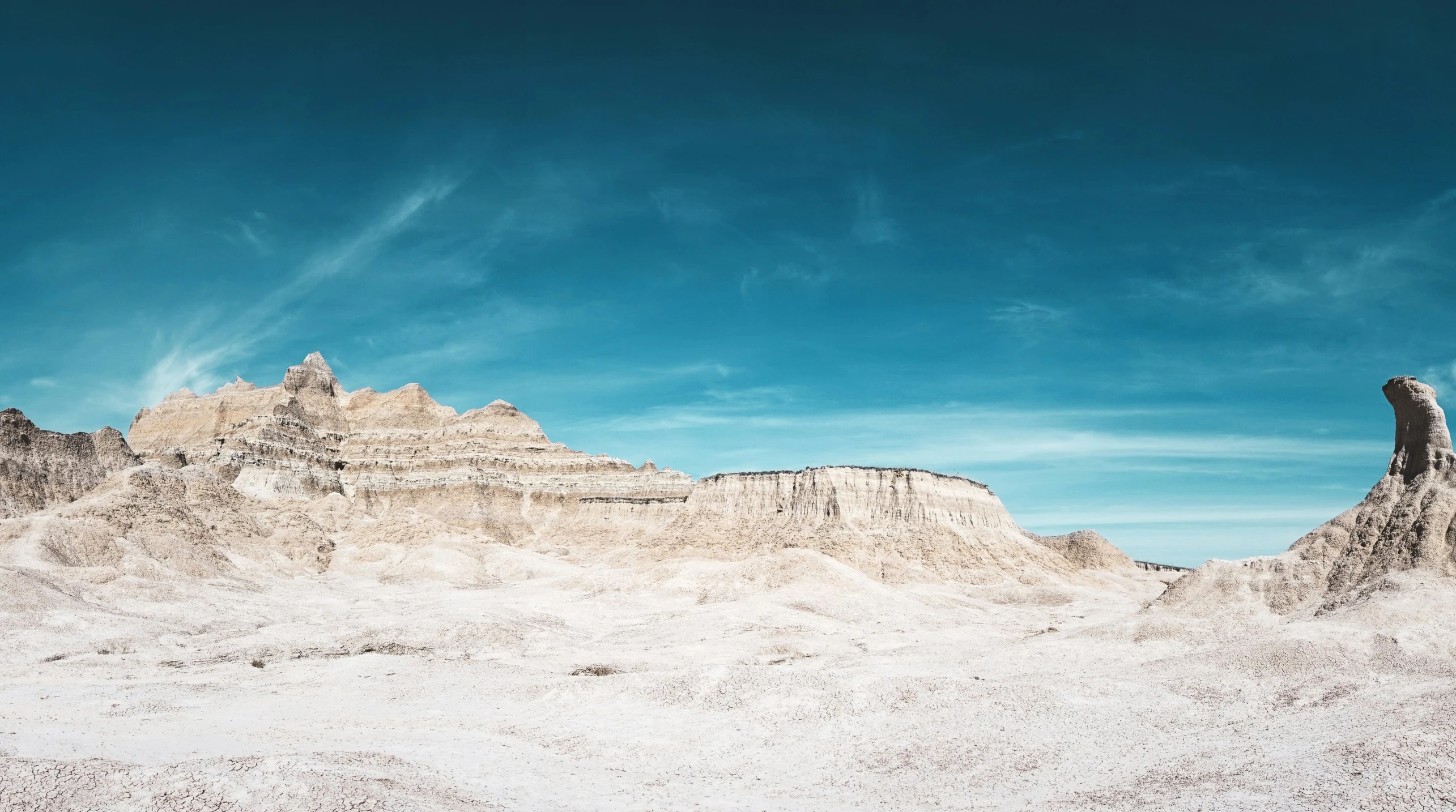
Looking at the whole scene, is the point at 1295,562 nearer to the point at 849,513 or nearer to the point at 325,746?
the point at 325,746

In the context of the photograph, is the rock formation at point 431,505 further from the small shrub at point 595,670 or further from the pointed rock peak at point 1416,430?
the pointed rock peak at point 1416,430

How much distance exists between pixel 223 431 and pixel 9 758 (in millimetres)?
108684

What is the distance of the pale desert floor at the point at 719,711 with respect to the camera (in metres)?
12.5

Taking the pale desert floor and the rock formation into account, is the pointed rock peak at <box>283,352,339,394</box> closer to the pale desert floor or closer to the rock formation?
the rock formation

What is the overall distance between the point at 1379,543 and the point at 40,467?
6982 centimetres

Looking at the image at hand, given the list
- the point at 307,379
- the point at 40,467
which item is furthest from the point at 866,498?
the point at 307,379

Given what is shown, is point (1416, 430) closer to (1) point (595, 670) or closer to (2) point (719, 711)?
(2) point (719, 711)

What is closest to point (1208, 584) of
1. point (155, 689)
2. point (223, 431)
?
point (155, 689)

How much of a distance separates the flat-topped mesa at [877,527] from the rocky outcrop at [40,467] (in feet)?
126

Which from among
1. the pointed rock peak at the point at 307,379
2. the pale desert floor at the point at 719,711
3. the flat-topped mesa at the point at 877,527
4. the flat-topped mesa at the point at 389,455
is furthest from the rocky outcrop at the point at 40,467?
the pointed rock peak at the point at 307,379

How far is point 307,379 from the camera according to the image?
4707 inches

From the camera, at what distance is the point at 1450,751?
12.5 meters

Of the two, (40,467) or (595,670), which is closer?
(595,670)

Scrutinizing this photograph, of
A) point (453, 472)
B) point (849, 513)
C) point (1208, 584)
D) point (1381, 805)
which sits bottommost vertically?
point (1381, 805)
